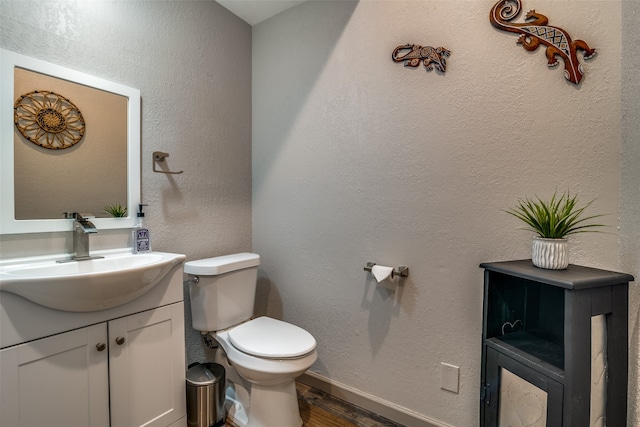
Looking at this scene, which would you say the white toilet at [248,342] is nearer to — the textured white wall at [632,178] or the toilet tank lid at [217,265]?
the toilet tank lid at [217,265]

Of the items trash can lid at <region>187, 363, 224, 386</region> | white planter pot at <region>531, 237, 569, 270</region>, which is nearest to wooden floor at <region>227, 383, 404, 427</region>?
trash can lid at <region>187, 363, 224, 386</region>

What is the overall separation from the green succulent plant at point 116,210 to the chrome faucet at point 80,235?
13 cm

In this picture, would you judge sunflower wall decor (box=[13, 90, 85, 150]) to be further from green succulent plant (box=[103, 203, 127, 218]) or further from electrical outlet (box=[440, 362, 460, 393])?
electrical outlet (box=[440, 362, 460, 393])

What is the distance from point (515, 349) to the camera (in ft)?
3.59

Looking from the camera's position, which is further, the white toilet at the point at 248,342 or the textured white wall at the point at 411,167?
the white toilet at the point at 248,342

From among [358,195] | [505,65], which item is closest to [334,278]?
[358,195]

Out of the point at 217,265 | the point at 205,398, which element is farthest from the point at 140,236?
the point at 205,398

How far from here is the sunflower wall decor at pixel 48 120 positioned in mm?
1196

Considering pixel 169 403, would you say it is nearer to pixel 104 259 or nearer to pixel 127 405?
pixel 127 405

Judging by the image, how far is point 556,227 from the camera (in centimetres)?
106

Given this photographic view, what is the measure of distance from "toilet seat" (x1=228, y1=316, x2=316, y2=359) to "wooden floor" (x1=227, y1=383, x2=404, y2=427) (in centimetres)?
50

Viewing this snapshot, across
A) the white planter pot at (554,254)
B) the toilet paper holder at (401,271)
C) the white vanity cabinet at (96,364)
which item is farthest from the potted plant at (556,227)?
the white vanity cabinet at (96,364)

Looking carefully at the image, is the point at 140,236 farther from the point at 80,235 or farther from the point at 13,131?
the point at 13,131

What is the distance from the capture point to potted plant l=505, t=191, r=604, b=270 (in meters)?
1.03
